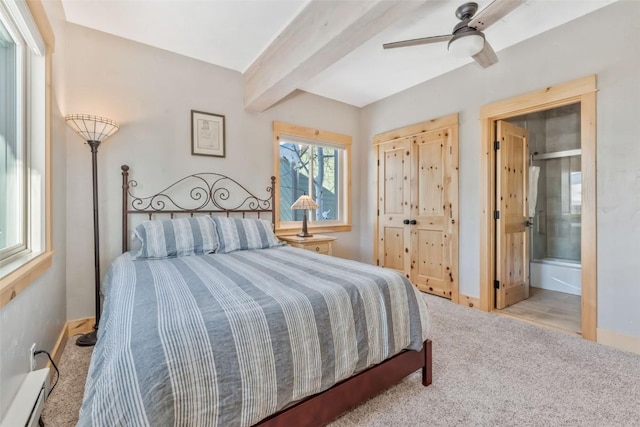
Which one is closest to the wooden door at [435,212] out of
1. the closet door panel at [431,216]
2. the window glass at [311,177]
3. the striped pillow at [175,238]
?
the closet door panel at [431,216]

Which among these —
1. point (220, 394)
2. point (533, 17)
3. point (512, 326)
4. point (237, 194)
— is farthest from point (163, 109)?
point (512, 326)

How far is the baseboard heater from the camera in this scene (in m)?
1.14

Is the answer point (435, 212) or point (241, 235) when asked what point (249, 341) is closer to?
point (241, 235)

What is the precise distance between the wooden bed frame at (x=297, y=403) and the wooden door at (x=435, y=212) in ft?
6.07

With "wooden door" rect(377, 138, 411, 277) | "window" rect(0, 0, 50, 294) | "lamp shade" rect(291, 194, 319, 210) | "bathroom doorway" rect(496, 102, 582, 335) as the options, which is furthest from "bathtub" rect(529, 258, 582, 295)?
"window" rect(0, 0, 50, 294)

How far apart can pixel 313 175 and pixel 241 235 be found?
179cm

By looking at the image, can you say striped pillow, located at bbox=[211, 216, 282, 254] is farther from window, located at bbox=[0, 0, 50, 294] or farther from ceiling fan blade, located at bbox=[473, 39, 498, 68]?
ceiling fan blade, located at bbox=[473, 39, 498, 68]

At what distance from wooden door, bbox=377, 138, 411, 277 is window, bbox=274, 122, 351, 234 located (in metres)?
0.53

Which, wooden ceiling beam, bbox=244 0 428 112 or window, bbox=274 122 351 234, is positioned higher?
wooden ceiling beam, bbox=244 0 428 112

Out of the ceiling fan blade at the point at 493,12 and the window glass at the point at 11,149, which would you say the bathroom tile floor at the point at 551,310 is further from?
the window glass at the point at 11,149

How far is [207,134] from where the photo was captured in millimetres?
3094

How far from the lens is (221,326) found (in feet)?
3.41

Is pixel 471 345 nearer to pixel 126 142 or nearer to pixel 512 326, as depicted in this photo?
pixel 512 326

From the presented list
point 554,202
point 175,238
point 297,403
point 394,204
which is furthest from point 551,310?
point 175,238
